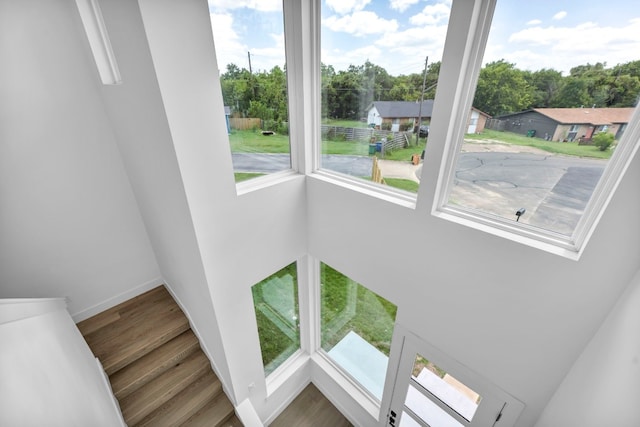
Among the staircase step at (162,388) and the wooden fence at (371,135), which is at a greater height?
the wooden fence at (371,135)

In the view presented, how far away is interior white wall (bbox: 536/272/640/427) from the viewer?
0.90 meters

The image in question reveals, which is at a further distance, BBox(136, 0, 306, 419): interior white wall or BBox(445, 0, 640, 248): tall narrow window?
BBox(136, 0, 306, 419): interior white wall

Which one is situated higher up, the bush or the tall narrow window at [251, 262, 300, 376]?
the bush

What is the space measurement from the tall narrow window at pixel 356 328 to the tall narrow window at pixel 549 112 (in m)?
1.48

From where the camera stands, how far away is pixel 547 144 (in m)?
1.38

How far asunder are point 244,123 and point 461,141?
5.05 ft

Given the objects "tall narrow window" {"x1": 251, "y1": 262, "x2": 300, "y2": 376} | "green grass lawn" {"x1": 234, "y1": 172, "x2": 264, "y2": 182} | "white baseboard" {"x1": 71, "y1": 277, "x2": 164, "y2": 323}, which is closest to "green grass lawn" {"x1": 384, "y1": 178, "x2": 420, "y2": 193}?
"green grass lawn" {"x1": 234, "y1": 172, "x2": 264, "y2": 182}

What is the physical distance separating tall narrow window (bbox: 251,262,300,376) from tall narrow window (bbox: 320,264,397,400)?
1.22ft

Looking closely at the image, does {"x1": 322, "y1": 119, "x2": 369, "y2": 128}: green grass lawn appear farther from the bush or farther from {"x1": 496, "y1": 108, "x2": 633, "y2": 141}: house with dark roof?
the bush

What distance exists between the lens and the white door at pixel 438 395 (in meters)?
1.89

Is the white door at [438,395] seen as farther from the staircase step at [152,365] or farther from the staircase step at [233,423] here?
the staircase step at [152,365]

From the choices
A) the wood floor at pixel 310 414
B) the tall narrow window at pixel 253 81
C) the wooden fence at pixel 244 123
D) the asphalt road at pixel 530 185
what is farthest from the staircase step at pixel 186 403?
the asphalt road at pixel 530 185

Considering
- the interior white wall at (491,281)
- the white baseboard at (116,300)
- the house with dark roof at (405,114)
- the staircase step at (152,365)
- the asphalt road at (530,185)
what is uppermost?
the house with dark roof at (405,114)

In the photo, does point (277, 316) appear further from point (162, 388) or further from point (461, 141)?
point (461, 141)
